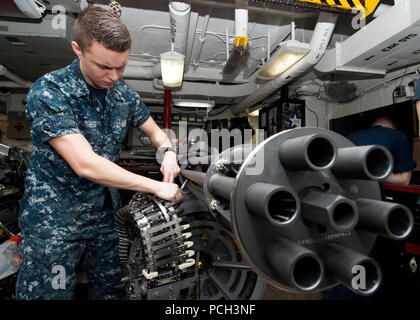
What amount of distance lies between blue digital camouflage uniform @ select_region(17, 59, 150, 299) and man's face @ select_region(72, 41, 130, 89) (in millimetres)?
98

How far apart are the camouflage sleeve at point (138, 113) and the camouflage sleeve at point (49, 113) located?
472mm

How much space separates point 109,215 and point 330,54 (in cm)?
386

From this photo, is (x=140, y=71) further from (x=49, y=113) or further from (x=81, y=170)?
(x=81, y=170)

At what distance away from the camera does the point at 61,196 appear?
1.31m

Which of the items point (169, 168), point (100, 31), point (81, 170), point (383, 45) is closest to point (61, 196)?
point (81, 170)

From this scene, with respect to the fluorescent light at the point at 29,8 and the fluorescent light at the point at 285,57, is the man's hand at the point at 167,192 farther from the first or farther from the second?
the fluorescent light at the point at 285,57

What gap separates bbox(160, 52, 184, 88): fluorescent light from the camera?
3484 millimetres

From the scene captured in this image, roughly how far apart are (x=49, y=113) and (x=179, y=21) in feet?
7.69

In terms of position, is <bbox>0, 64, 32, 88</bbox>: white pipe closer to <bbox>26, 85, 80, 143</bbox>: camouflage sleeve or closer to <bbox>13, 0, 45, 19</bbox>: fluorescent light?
<bbox>13, 0, 45, 19</bbox>: fluorescent light

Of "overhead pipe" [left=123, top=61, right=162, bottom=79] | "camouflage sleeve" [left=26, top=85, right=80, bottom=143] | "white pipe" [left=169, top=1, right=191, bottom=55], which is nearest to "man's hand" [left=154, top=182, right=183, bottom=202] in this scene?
"camouflage sleeve" [left=26, top=85, right=80, bottom=143]

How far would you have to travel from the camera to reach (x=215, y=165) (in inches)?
39.9

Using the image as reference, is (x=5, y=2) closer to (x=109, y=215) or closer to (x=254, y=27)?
(x=109, y=215)

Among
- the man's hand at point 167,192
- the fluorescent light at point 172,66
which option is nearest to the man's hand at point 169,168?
the man's hand at point 167,192

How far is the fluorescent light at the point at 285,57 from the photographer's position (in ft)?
10.4
